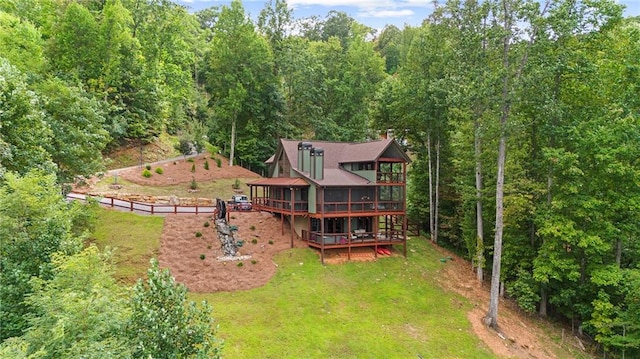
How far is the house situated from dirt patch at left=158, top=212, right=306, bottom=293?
140 centimetres

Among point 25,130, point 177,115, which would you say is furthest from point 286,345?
point 177,115

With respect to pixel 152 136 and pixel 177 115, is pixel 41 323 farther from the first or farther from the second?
pixel 177 115

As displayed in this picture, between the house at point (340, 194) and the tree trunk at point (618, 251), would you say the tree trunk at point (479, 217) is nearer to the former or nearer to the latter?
the house at point (340, 194)

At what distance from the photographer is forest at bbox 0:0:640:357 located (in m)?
10.7

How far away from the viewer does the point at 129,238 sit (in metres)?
21.4

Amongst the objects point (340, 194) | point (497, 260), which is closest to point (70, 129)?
point (340, 194)

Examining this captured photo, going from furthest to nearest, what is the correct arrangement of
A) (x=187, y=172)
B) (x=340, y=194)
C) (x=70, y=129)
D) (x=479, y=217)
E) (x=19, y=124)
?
(x=187, y=172) < (x=340, y=194) < (x=479, y=217) < (x=70, y=129) < (x=19, y=124)

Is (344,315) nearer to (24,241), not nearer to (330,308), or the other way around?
(330,308)

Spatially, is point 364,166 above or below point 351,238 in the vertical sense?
above

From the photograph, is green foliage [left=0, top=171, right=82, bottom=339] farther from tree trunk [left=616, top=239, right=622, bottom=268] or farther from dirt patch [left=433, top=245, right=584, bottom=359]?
tree trunk [left=616, top=239, right=622, bottom=268]

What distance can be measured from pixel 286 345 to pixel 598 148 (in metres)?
17.7

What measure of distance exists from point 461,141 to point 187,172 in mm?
23175

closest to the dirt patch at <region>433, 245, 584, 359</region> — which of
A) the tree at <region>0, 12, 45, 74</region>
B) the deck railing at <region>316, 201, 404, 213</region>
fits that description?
the deck railing at <region>316, 201, 404, 213</region>

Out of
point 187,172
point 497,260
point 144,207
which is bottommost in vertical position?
point 497,260
